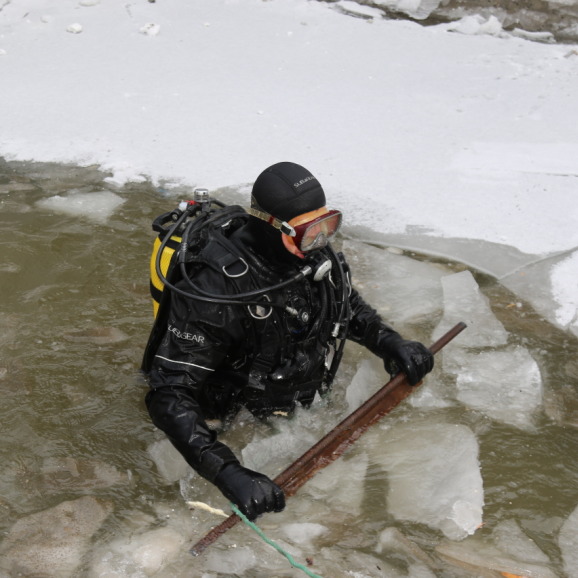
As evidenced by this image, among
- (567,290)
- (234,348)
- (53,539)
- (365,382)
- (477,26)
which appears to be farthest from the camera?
(477,26)

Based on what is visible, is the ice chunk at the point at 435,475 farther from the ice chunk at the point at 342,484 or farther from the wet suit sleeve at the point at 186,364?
the wet suit sleeve at the point at 186,364

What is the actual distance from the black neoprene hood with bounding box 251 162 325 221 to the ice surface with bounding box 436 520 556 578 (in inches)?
57.8

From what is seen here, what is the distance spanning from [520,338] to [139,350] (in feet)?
7.17

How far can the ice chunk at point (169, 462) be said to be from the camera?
331cm

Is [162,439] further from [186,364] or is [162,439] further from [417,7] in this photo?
[417,7]

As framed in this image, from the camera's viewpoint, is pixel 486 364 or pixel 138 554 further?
pixel 486 364

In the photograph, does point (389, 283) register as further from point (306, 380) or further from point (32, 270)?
point (32, 270)

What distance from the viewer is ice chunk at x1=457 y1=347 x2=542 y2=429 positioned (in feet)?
12.2

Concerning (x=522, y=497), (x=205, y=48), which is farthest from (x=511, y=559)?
(x=205, y=48)

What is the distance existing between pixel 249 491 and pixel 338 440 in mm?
671

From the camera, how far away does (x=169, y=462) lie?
3.35 m

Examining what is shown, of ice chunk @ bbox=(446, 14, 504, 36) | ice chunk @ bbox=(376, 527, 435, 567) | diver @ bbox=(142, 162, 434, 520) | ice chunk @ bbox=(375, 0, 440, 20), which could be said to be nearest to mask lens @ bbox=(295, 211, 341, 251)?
diver @ bbox=(142, 162, 434, 520)

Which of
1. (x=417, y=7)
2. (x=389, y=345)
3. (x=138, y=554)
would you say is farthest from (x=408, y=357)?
(x=417, y=7)

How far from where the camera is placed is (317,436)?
11.5 ft
